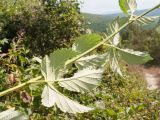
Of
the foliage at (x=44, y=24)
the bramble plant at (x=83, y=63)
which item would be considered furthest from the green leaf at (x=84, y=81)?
the foliage at (x=44, y=24)

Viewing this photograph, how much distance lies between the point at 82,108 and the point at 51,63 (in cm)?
5

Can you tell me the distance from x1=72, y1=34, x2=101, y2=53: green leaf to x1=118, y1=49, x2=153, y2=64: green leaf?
29 mm

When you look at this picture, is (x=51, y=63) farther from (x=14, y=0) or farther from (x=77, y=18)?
(x=14, y=0)

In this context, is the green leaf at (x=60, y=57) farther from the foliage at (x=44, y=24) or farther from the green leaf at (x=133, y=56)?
the foliage at (x=44, y=24)

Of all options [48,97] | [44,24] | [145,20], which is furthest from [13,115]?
[44,24]

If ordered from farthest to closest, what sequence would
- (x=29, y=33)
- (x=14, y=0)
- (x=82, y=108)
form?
(x=14, y=0), (x=29, y=33), (x=82, y=108)

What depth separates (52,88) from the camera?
1.29 ft

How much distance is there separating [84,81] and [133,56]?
6cm

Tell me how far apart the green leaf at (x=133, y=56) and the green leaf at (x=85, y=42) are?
29mm

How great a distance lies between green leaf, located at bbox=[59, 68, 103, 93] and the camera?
0.40m

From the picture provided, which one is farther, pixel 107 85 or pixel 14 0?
pixel 14 0

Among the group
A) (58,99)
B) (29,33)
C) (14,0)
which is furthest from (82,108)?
(14,0)

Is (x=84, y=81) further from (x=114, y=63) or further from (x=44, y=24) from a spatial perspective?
(x=44, y=24)

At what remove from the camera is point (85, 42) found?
0.42 meters
